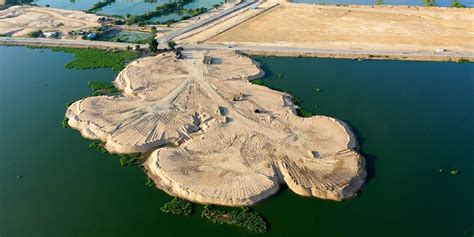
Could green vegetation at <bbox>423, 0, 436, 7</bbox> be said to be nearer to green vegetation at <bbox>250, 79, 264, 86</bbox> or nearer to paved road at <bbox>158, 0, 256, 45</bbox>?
paved road at <bbox>158, 0, 256, 45</bbox>

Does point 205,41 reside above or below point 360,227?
above

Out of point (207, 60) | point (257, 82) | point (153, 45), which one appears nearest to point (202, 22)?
point (153, 45)

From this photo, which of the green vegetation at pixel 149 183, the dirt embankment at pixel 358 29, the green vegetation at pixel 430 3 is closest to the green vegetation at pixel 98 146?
the green vegetation at pixel 149 183

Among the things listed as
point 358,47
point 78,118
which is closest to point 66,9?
point 78,118

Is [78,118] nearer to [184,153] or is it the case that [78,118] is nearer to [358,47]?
[184,153]

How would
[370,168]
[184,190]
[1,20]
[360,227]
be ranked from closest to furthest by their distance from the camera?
[360,227], [184,190], [370,168], [1,20]
